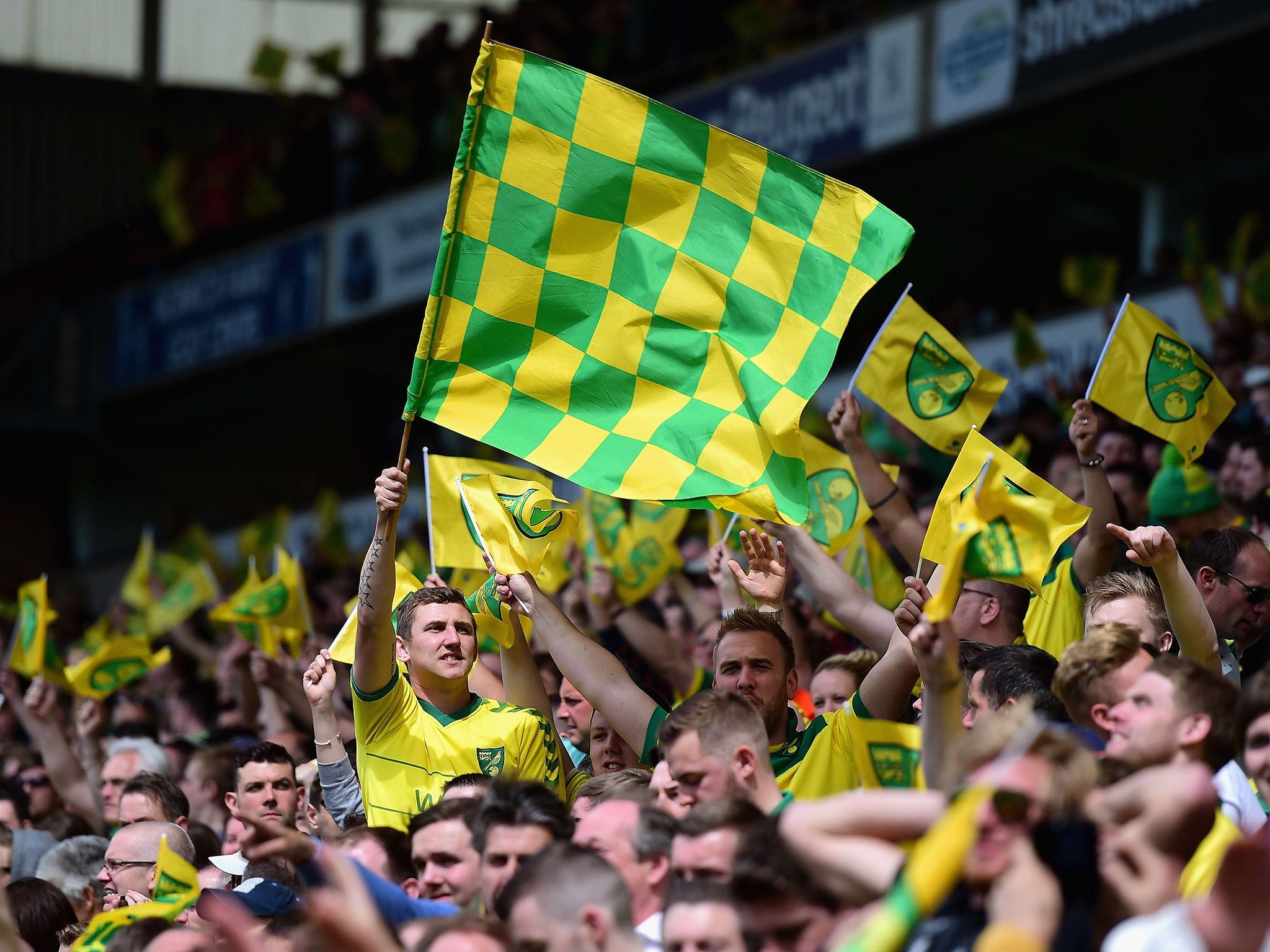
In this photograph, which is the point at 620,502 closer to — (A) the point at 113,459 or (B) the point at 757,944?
(B) the point at 757,944

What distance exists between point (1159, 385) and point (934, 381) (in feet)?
3.11

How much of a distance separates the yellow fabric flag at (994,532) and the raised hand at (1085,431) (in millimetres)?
1172

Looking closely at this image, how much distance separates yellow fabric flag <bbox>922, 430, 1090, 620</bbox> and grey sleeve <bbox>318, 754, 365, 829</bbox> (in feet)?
6.53

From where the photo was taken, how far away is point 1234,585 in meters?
5.08

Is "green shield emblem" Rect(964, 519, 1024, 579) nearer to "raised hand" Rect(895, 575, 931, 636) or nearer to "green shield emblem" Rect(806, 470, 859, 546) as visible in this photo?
"raised hand" Rect(895, 575, 931, 636)

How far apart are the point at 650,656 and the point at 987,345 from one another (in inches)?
197

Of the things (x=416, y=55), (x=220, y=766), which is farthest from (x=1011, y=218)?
(x=220, y=766)

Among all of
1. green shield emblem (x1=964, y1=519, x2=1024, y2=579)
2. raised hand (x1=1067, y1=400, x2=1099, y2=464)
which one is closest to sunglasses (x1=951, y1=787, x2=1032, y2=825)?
green shield emblem (x1=964, y1=519, x2=1024, y2=579)

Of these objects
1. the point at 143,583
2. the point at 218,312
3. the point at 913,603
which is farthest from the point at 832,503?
the point at 218,312

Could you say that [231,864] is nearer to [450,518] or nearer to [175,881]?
[175,881]

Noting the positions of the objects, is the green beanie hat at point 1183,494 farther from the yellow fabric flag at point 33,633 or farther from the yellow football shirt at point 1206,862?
the yellow fabric flag at point 33,633

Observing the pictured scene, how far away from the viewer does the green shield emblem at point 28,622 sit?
869cm

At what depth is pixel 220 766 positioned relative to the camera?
7.10 meters

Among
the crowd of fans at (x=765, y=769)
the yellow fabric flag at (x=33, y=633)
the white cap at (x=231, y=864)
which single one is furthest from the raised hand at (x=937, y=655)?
the yellow fabric flag at (x=33, y=633)
